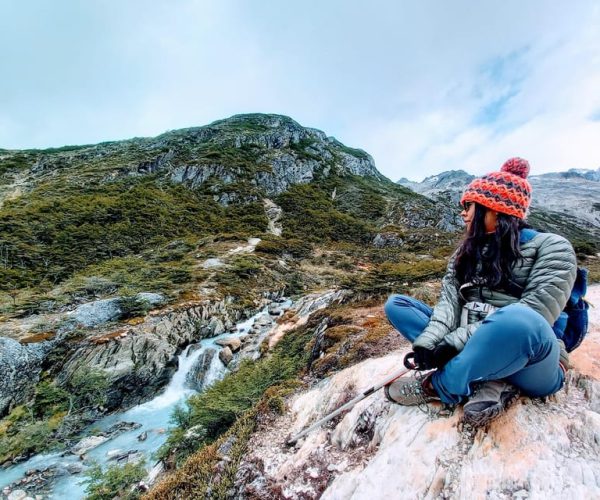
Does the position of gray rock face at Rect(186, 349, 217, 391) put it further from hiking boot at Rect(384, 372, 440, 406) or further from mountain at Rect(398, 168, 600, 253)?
mountain at Rect(398, 168, 600, 253)

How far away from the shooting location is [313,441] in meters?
3.23

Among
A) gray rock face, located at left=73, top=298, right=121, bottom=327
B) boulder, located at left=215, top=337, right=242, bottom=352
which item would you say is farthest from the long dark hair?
gray rock face, located at left=73, top=298, right=121, bottom=327

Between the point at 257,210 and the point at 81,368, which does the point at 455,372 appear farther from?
the point at 257,210

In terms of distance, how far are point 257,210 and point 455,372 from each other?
4790 cm

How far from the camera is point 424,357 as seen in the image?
2.29 metres

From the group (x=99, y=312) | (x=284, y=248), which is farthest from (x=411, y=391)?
(x=284, y=248)

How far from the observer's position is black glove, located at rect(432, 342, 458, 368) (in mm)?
2248

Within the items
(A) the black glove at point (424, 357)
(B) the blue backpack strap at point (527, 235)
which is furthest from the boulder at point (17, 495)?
(B) the blue backpack strap at point (527, 235)

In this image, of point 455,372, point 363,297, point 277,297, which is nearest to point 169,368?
point 363,297

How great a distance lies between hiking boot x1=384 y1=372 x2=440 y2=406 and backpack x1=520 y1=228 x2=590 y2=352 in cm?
105

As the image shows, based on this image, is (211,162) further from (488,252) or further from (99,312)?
(488,252)

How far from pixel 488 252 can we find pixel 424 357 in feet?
3.11

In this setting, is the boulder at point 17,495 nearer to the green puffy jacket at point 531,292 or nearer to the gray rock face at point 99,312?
the gray rock face at point 99,312

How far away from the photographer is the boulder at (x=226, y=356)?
1269cm
